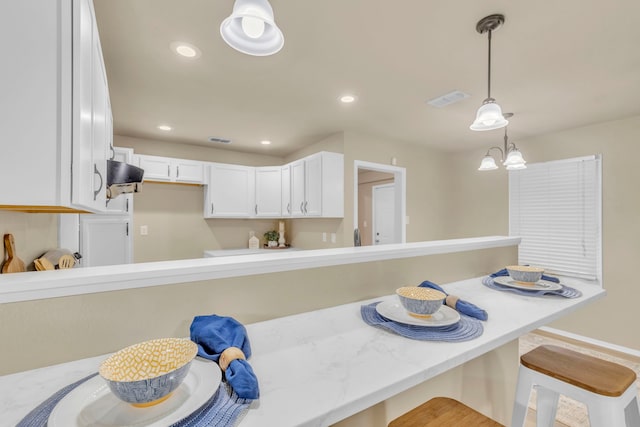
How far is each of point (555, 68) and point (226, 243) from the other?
→ 4.35 meters

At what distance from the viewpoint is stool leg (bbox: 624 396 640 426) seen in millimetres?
1105

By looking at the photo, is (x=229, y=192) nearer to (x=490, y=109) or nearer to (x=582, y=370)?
(x=490, y=109)

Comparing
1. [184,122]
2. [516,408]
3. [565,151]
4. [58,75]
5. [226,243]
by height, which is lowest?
[516,408]

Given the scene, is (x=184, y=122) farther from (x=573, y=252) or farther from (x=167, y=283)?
(x=573, y=252)

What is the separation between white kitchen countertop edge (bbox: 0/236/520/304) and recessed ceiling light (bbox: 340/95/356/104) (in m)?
1.73

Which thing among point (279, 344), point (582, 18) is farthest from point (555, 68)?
point (279, 344)

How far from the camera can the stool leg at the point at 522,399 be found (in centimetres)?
117

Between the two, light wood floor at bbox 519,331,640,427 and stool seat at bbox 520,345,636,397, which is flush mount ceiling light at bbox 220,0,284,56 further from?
light wood floor at bbox 519,331,640,427

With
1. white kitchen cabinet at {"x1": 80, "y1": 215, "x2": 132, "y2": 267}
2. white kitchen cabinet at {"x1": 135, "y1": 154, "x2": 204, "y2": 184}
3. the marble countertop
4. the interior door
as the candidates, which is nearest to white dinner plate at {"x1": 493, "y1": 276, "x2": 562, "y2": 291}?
the marble countertop

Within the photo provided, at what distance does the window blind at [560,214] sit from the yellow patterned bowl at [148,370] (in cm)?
439

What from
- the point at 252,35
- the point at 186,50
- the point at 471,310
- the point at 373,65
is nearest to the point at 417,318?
the point at 471,310

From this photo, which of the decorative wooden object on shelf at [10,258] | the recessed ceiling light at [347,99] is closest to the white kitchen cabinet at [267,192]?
the recessed ceiling light at [347,99]

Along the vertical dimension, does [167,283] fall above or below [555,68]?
below

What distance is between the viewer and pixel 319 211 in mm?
3555
